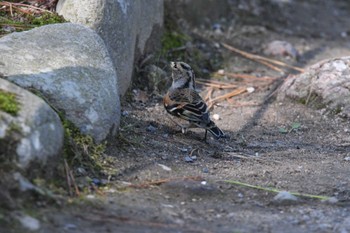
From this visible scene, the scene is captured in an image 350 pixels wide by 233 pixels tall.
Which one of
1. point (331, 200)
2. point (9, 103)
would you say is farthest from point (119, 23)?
point (331, 200)

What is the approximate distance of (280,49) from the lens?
35.0ft

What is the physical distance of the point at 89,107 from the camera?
19.5 feet

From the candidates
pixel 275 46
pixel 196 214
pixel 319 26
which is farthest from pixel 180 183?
→ pixel 319 26

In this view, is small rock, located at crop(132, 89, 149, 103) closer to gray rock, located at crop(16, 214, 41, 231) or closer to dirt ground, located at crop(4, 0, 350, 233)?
dirt ground, located at crop(4, 0, 350, 233)

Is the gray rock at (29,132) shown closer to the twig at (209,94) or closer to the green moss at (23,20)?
the green moss at (23,20)

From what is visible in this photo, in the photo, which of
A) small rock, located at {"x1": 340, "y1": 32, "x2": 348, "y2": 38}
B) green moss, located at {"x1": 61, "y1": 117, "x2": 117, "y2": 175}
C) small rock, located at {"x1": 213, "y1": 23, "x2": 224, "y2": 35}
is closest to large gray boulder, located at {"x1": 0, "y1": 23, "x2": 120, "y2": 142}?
green moss, located at {"x1": 61, "y1": 117, "x2": 117, "y2": 175}

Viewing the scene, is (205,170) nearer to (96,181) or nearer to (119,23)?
(96,181)

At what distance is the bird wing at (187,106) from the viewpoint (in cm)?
727

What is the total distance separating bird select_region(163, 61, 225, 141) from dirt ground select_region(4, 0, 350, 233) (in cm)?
17

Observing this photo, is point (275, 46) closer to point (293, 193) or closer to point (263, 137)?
point (263, 137)

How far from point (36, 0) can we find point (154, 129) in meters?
1.88

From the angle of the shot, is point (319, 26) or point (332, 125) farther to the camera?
point (319, 26)

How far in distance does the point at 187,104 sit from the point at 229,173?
55.1 inches

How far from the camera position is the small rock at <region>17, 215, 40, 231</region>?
4516 millimetres
